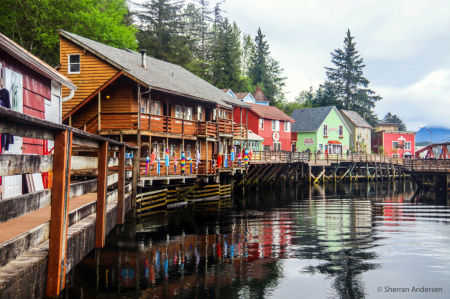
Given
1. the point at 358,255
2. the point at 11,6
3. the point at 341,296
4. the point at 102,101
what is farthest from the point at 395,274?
the point at 11,6

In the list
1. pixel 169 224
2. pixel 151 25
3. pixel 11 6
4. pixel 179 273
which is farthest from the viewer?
pixel 151 25

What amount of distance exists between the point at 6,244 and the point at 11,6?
111ft

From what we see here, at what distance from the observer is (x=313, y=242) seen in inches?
577

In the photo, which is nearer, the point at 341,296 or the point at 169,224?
the point at 341,296

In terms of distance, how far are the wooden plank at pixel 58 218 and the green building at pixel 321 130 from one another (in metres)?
59.2

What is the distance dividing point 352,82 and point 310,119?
29.2 m

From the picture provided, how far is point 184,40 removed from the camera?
56.6 meters

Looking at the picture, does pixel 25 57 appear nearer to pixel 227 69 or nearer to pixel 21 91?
pixel 21 91

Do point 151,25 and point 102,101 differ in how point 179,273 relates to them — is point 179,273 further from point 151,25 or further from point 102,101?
point 151,25

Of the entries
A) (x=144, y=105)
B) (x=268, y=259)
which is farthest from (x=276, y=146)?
(x=268, y=259)

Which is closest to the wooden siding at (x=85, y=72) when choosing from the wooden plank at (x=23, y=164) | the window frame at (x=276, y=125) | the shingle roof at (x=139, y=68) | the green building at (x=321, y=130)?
the shingle roof at (x=139, y=68)

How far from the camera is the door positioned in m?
11.7

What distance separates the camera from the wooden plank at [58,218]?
4.36 metres

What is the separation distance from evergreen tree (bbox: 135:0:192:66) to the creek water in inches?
1440
